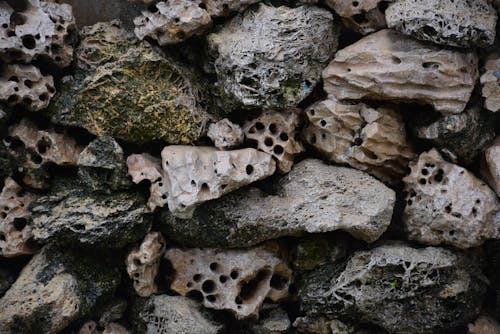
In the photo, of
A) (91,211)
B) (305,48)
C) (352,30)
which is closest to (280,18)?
(305,48)

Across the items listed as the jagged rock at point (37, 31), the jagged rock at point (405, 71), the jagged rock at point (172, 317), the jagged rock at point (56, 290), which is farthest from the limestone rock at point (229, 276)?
the jagged rock at point (37, 31)

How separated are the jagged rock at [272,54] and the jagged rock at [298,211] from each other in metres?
0.40

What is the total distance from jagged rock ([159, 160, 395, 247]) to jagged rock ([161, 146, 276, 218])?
125 millimetres

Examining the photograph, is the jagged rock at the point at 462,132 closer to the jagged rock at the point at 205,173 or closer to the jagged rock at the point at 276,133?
the jagged rock at the point at 276,133

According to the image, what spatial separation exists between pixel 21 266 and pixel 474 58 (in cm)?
241

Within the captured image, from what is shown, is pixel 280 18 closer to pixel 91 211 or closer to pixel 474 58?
pixel 474 58

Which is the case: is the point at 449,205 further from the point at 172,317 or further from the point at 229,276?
the point at 172,317

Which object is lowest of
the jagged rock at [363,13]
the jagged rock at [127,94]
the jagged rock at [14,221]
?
the jagged rock at [14,221]

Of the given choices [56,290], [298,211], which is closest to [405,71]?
[298,211]

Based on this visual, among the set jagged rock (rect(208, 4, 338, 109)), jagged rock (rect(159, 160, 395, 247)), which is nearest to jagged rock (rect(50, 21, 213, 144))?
jagged rock (rect(208, 4, 338, 109))

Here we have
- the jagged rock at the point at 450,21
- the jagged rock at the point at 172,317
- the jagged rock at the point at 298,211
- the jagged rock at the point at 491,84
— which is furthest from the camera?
the jagged rock at the point at 172,317

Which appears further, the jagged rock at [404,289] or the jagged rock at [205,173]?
the jagged rock at [404,289]

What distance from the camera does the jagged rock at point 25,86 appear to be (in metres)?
3.04

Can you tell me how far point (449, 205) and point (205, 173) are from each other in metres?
1.12
